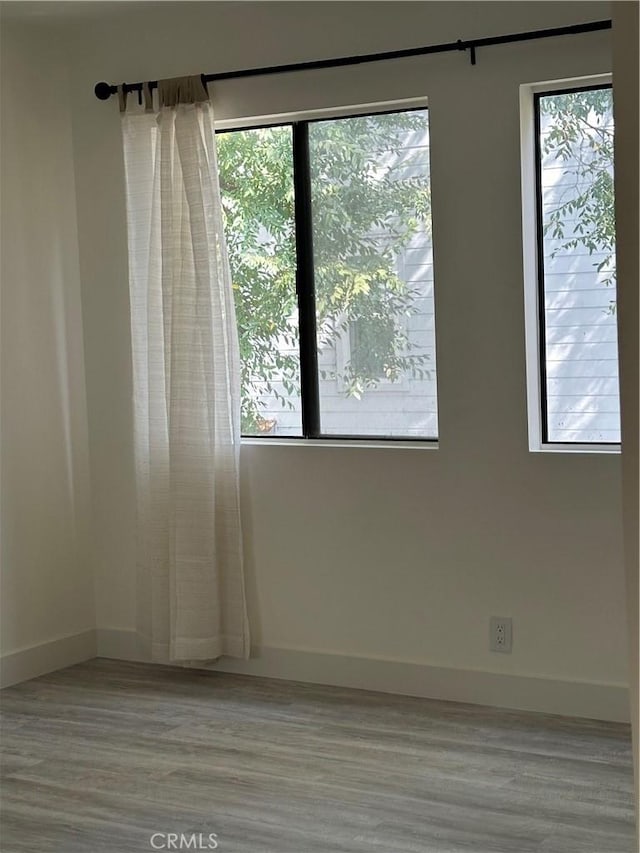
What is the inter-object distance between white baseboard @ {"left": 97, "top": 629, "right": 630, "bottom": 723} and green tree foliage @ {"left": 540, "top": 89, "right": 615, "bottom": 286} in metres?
1.40

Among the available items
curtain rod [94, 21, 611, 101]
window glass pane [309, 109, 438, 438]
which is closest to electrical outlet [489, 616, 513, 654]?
window glass pane [309, 109, 438, 438]

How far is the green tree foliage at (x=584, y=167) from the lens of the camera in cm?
353

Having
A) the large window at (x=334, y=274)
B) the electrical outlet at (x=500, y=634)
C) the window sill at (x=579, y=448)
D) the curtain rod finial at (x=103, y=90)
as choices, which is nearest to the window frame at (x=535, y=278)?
the window sill at (x=579, y=448)

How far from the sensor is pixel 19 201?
169 inches

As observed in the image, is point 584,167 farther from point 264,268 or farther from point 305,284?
point 264,268

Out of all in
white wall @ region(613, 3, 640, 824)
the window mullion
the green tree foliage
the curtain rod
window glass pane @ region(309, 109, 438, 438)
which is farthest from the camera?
the window mullion

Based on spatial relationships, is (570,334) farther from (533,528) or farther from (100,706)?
(100,706)

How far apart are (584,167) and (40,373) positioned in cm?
228

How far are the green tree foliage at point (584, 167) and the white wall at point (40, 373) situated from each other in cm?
204

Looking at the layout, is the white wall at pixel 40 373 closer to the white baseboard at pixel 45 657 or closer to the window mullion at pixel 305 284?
the white baseboard at pixel 45 657

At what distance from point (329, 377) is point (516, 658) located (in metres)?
1.25

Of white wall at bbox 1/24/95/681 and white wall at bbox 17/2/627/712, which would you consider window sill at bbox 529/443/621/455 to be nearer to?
white wall at bbox 17/2/627/712

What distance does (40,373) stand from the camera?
14.4ft

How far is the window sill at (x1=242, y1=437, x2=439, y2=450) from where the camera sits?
3.92 metres
